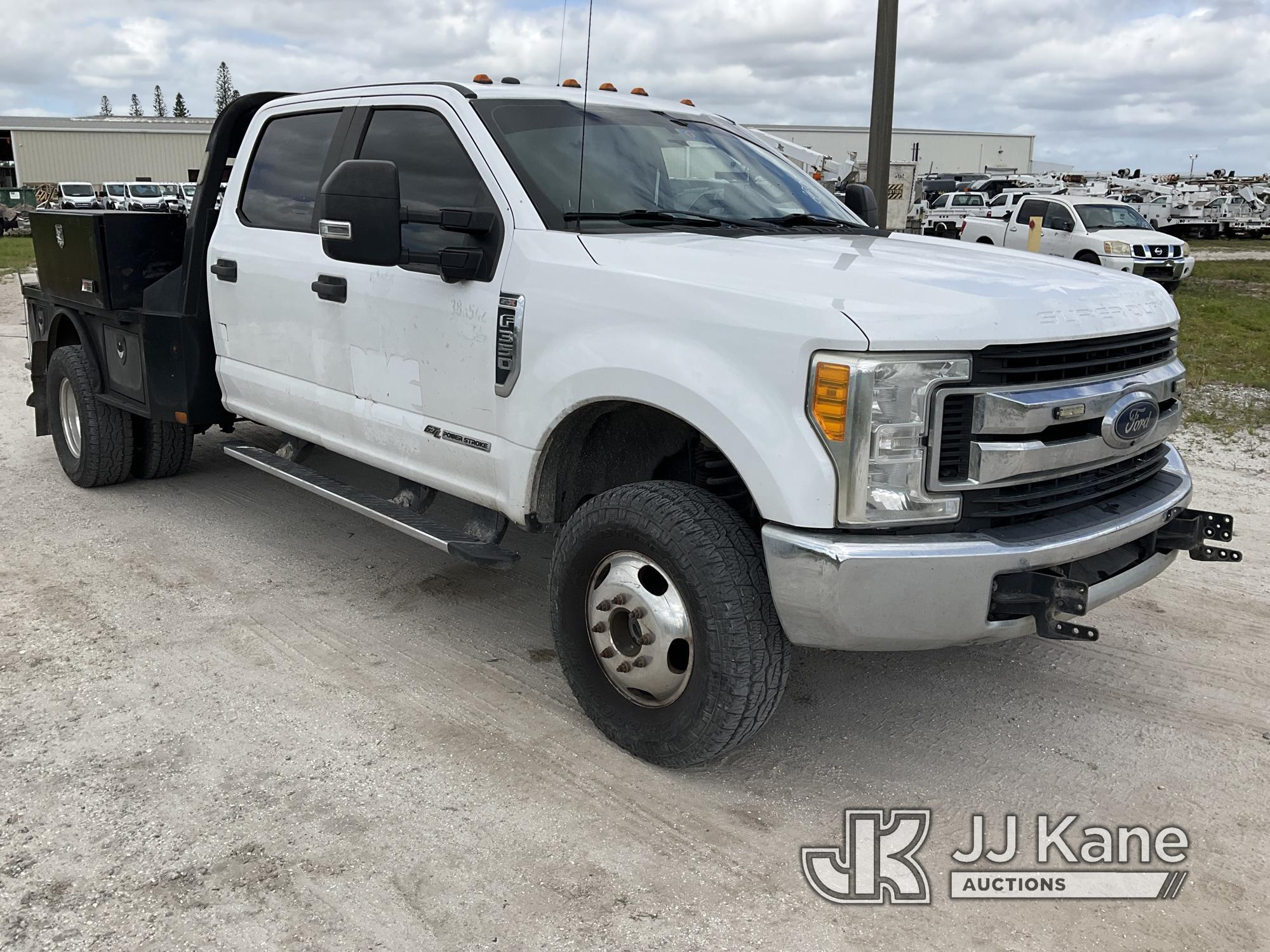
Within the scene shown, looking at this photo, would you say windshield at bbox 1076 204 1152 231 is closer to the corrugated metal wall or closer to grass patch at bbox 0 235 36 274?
grass patch at bbox 0 235 36 274

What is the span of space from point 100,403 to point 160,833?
3.74m

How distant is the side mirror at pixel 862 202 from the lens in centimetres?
532

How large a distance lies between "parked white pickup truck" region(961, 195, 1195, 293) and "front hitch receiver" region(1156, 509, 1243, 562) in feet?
53.0

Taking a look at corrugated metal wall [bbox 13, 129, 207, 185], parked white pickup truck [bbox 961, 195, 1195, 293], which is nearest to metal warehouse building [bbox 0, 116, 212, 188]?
corrugated metal wall [bbox 13, 129, 207, 185]

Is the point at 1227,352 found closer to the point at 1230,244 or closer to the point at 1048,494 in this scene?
the point at 1048,494

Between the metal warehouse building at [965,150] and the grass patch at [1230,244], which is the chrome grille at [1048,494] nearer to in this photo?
the grass patch at [1230,244]

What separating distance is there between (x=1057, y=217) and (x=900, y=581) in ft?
66.4

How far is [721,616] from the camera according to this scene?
120 inches

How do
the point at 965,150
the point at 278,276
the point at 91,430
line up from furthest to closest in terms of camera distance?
the point at 965,150, the point at 91,430, the point at 278,276

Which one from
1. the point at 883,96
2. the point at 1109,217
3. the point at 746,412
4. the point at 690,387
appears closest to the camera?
the point at 746,412

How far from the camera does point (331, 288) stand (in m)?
4.41

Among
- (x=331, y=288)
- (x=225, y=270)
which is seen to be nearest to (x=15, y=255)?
(x=225, y=270)

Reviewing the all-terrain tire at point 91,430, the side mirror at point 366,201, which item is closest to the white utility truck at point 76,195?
the all-terrain tire at point 91,430

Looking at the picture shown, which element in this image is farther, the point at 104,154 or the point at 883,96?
the point at 104,154
